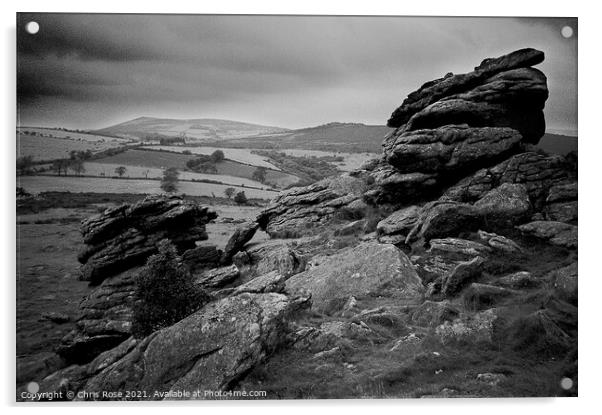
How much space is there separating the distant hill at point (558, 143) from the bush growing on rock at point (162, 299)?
31.0ft

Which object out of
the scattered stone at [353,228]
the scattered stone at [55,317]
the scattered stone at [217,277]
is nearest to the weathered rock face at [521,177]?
the scattered stone at [353,228]

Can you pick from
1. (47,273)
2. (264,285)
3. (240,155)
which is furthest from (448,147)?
(47,273)

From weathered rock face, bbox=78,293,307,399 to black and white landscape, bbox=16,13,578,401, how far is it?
44mm

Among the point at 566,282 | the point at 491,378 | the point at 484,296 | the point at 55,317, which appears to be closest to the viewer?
the point at 491,378

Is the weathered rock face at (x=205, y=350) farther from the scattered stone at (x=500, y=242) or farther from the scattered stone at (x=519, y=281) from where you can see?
the scattered stone at (x=500, y=242)

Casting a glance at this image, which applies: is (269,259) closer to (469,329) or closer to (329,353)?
(329,353)

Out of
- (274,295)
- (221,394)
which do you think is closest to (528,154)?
(274,295)

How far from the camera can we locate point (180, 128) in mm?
11297

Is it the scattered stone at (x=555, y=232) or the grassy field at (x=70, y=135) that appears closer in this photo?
the grassy field at (x=70, y=135)

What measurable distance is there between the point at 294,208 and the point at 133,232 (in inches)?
176

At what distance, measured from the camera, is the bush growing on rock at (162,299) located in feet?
31.0

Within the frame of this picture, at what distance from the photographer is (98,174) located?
1118cm

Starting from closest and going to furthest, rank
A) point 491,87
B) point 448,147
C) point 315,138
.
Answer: point 315,138 → point 491,87 → point 448,147

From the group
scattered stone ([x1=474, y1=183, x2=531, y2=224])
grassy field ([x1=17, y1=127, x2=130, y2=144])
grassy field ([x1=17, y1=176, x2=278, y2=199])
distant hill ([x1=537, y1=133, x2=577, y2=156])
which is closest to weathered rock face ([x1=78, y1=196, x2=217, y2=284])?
grassy field ([x1=17, y1=176, x2=278, y2=199])
